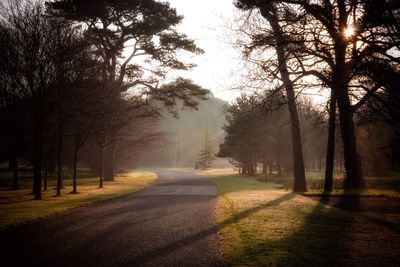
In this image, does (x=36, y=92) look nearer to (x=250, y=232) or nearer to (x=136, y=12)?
(x=136, y=12)

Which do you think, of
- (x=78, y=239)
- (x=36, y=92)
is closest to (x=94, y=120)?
(x=36, y=92)

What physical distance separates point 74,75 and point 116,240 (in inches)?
533

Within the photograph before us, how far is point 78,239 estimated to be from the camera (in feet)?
28.4

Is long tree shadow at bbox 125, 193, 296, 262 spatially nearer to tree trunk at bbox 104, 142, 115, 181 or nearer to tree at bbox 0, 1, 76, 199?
tree at bbox 0, 1, 76, 199

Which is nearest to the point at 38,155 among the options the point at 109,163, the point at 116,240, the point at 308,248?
the point at 116,240

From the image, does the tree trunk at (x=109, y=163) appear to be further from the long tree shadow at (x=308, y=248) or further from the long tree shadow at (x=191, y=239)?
the long tree shadow at (x=308, y=248)

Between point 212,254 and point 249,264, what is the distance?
1.06 meters

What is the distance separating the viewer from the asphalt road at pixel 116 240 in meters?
6.95

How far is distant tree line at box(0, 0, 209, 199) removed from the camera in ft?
56.3

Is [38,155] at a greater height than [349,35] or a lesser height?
lesser

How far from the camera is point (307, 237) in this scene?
351 inches

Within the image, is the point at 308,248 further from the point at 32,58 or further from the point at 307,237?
the point at 32,58

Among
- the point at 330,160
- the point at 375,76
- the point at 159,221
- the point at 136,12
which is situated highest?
the point at 136,12

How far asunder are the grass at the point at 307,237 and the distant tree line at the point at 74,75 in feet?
38.4
